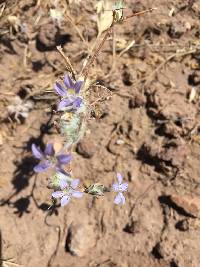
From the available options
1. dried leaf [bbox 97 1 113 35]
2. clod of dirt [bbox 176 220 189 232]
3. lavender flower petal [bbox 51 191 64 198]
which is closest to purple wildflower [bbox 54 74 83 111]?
lavender flower petal [bbox 51 191 64 198]

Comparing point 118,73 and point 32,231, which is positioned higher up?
point 118,73

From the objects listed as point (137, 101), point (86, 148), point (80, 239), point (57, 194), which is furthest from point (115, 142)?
→ point (57, 194)

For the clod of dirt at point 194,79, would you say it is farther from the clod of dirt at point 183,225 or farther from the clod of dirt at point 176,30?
the clod of dirt at point 183,225

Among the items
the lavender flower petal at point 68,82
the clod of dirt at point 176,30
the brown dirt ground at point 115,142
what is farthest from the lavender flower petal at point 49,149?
the clod of dirt at point 176,30

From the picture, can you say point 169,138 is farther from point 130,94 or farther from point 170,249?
point 170,249

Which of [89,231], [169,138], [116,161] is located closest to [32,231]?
[89,231]

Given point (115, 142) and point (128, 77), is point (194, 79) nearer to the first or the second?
point (128, 77)
